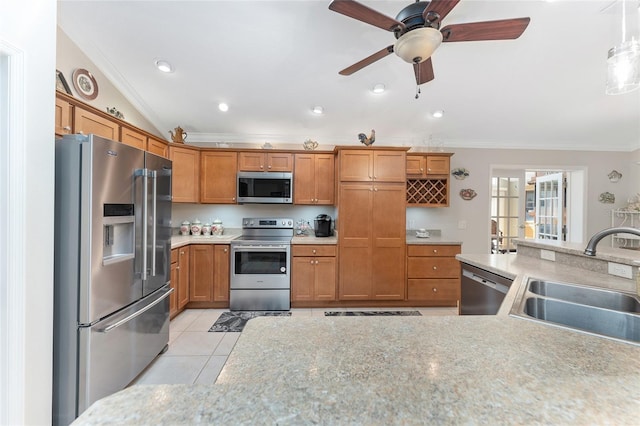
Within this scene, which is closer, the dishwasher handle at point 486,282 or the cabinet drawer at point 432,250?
the dishwasher handle at point 486,282

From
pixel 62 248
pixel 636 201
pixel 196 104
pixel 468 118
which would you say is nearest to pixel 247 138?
pixel 196 104

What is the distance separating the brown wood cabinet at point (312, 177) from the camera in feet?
12.0

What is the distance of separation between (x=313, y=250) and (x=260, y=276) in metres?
0.74

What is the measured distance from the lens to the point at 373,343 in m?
0.77

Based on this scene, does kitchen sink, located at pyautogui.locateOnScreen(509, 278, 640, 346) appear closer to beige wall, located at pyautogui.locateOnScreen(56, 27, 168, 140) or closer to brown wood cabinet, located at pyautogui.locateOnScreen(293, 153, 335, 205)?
brown wood cabinet, located at pyautogui.locateOnScreen(293, 153, 335, 205)

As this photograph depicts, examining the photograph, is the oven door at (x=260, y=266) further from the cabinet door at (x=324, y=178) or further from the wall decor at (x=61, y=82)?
the wall decor at (x=61, y=82)

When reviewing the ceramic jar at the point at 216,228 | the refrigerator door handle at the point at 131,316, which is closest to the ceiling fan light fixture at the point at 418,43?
the refrigerator door handle at the point at 131,316

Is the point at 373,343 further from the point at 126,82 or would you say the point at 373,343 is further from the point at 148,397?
the point at 126,82

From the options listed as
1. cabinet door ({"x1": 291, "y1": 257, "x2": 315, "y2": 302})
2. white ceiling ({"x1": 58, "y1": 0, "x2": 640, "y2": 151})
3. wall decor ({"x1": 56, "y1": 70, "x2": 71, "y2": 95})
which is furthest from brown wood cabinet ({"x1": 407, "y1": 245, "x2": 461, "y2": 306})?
wall decor ({"x1": 56, "y1": 70, "x2": 71, "y2": 95})

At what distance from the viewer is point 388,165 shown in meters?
3.37

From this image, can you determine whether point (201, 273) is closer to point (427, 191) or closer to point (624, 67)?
point (427, 191)

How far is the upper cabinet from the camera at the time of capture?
3338mm

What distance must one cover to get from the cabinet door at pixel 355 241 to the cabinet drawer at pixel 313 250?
13 centimetres

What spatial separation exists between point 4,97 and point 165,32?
1.60 meters
